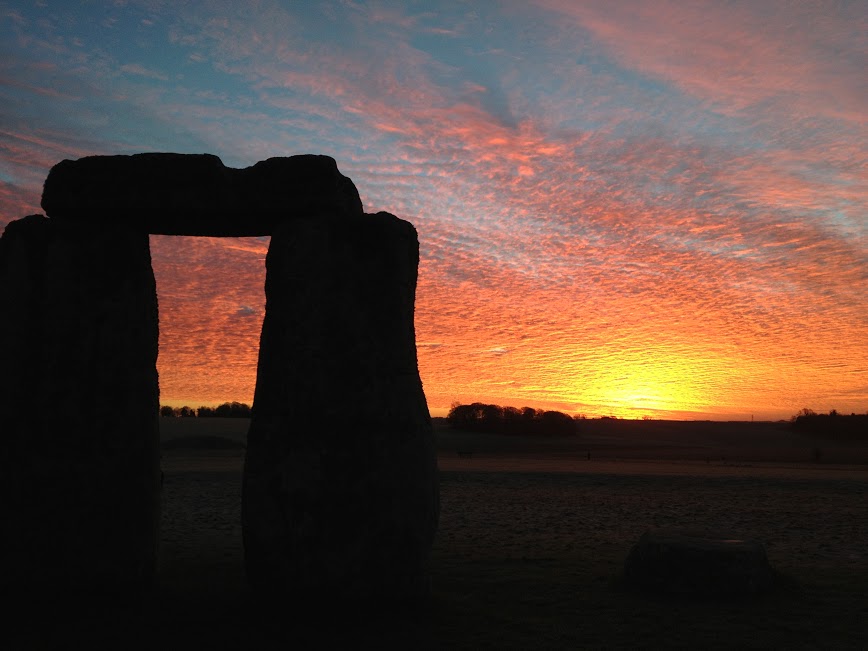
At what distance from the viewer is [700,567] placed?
283 inches

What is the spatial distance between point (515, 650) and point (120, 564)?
3688 mm

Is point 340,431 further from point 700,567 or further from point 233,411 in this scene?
point 233,411

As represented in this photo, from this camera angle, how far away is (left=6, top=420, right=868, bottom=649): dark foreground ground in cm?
606

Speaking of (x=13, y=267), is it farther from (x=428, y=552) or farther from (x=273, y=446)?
(x=428, y=552)

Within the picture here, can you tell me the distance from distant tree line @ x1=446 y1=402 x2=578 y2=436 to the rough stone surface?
119 feet

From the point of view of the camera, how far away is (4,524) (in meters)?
7.16

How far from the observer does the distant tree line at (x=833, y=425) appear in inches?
1797

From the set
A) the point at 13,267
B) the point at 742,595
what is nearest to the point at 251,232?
the point at 13,267

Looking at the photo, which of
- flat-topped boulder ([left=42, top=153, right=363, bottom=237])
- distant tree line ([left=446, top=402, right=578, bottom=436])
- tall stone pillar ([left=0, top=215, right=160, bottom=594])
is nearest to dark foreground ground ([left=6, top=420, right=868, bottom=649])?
tall stone pillar ([left=0, top=215, right=160, bottom=594])

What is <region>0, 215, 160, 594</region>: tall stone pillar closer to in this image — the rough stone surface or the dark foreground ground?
the dark foreground ground

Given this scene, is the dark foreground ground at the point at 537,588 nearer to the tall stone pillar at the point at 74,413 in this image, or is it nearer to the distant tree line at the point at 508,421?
the tall stone pillar at the point at 74,413

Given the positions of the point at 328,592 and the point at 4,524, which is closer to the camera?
the point at 328,592

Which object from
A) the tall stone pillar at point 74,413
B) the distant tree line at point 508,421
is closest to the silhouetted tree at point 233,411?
the distant tree line at point 508,421

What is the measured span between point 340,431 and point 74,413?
2.47m
